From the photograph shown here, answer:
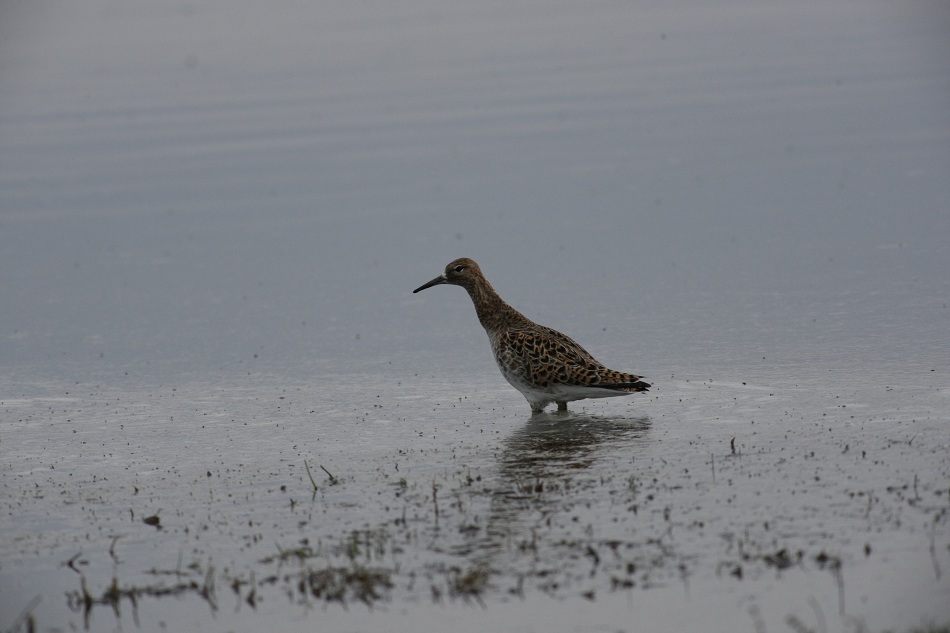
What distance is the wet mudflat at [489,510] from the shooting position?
17.4 feet

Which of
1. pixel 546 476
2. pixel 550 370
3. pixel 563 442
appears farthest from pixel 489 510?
pixel 550 370

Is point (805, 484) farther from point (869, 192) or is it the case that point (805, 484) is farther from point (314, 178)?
point (314, 178)

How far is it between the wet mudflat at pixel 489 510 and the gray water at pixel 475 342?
0.03m

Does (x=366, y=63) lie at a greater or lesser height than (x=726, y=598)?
greater

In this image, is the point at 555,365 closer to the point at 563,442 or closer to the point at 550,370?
the point at 550,370

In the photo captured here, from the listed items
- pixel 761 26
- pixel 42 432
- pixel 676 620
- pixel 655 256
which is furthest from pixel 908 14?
pixel 676 620

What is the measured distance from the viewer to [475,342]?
1141 centimetres

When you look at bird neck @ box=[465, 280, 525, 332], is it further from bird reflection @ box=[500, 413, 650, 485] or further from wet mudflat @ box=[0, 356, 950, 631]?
bird reflection @ box=[500, 413, 650, 485]

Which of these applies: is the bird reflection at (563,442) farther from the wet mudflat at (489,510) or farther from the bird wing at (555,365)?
the bird wing at (555,365)

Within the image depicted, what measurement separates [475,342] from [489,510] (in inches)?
197

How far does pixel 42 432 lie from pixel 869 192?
33.3ft

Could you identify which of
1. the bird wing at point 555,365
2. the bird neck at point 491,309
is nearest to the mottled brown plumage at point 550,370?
the bird wing at point 555,365

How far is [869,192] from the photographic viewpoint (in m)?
15.2

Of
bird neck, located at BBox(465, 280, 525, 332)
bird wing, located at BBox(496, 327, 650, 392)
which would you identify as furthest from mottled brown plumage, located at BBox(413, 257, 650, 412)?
bird neck, located at BBox(465, 280, 525, 332)
